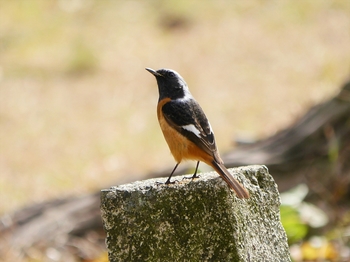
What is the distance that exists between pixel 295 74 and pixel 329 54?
1244 millimetres

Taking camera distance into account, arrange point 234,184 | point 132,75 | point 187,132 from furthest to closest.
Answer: point 132,75
point 187,132
point 234,184

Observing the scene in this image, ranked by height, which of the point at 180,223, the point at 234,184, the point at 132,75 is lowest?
the point at 132,75

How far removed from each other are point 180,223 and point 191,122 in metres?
0.90

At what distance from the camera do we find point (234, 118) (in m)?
11.3

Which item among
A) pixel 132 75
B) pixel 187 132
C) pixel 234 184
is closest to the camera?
pixel 234 184

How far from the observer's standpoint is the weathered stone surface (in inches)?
122

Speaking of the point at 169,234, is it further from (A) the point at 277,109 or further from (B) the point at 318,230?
(A) the point at 277,109

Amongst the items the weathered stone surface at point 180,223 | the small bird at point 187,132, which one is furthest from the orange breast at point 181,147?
the weathered stone surface at point 180,223

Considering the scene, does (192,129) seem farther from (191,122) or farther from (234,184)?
(234,184)

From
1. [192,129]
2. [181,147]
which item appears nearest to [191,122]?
[192,129]

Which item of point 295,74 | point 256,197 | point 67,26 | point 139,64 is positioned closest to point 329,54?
point 295,74

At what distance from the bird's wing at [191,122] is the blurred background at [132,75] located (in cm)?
393

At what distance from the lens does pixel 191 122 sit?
12.5 feet

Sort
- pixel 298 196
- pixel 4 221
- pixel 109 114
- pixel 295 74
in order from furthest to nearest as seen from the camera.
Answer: pixel 295 74 < pixel 109 114 < pixel 4 221 < pixel 298 196
